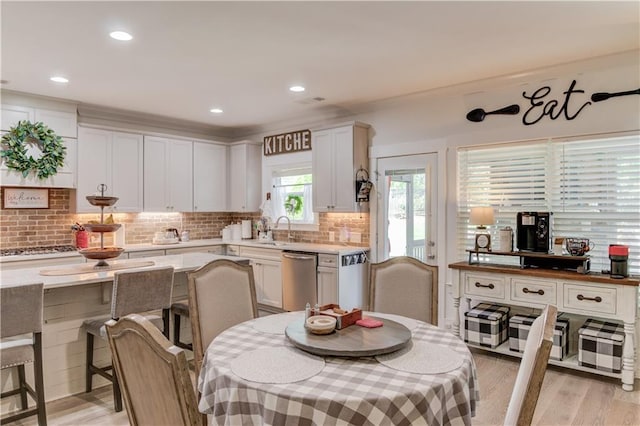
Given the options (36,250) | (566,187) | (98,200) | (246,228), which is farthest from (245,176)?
(566,187)

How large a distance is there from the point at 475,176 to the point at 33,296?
3.78 m

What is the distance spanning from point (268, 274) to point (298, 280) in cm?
63

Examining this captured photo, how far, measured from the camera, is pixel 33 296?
239 centimetres

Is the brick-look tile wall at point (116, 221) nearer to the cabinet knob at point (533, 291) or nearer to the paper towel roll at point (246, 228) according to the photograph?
the paper towel roll at point (246, 228)

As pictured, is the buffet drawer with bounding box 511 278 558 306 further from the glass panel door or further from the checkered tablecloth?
the checkered tablecloth

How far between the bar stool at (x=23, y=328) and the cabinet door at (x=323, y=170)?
327 cm

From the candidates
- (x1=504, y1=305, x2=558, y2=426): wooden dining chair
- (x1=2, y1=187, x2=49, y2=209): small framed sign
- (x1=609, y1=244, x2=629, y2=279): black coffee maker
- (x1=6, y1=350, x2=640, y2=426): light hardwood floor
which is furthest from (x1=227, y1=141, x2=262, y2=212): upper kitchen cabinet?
(x1=504, y1=305, x2=558, y2=426): wooden dining chair

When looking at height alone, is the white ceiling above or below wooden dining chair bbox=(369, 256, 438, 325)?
above

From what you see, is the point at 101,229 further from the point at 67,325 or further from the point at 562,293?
the point at 562,293

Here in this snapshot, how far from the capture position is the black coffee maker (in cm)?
314

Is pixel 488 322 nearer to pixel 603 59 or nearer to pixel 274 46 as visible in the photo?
pixel 603 59

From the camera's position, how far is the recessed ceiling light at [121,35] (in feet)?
9.68

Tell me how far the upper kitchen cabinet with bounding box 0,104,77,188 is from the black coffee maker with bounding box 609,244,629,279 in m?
5.34

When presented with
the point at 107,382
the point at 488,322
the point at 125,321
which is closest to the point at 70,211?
the point at 107,382
